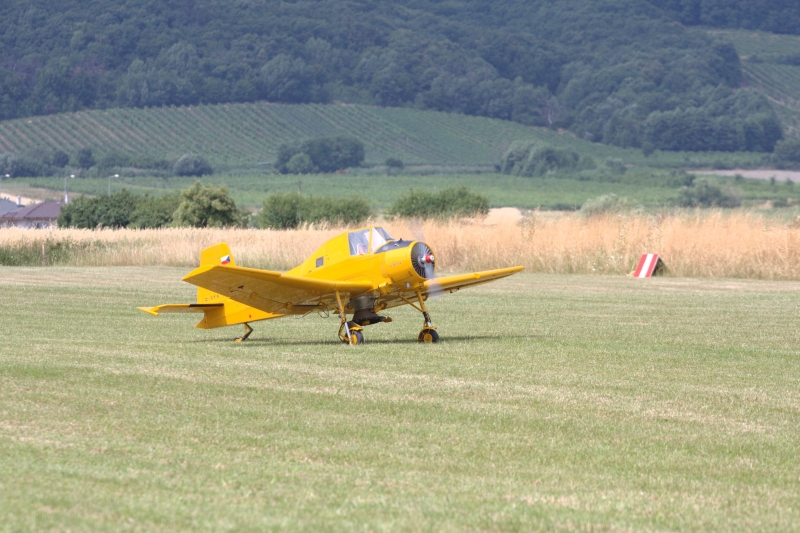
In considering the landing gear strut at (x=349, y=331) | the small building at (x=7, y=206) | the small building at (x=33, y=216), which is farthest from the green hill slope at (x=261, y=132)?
the landing gear strut at (x=349, y=331)

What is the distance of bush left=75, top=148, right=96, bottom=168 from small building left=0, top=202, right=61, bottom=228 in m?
48.6

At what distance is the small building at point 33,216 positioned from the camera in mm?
81500

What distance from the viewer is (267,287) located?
42.2 ft

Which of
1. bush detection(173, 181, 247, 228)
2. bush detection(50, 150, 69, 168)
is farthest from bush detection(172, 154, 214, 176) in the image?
bush detection(173, 181, 247, 228)

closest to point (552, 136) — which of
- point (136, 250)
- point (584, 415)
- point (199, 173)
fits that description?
point (199, 173)

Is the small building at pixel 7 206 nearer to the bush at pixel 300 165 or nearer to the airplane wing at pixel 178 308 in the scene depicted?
the bush at pixel 300 165

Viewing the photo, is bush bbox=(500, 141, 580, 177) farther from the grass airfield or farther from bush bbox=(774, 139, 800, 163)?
the grass airfield

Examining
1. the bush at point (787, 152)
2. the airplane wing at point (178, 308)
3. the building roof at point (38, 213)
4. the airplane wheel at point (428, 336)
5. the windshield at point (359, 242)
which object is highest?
the bush at point (787, 152)

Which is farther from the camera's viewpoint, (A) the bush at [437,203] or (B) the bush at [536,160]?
(B) the bush at [536,160]

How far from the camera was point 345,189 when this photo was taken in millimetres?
108125

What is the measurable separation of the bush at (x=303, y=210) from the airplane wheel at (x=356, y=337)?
120 ft

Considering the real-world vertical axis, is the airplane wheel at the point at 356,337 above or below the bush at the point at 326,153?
below

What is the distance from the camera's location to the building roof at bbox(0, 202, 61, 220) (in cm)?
8269

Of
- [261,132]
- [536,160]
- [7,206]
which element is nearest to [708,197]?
[536,160]
